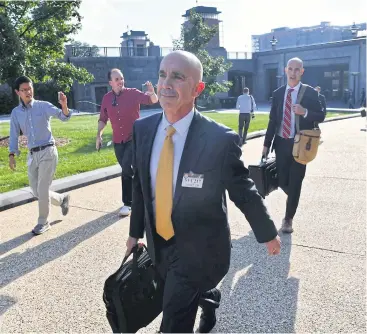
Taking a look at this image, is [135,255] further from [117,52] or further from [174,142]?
[117,52]

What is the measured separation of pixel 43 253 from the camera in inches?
187

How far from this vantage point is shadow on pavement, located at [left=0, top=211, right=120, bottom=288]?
4.30 m

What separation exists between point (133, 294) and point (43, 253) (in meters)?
2.58

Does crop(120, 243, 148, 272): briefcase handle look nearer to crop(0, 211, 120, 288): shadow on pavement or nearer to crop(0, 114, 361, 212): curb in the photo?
crop(0, 211, 120, 288): shadow on pavement

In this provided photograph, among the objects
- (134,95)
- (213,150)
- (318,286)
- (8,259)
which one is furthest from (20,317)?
(134,95)

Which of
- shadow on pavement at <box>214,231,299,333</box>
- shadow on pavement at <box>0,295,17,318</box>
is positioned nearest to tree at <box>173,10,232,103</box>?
shadow on pavement at <box>214,231,299,333</box>

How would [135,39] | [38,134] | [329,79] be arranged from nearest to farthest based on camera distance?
[38,134] < [329,79] < [135,39]

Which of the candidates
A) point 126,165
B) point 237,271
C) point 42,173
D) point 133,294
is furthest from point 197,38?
point 133,294

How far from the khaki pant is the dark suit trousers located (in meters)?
3.33

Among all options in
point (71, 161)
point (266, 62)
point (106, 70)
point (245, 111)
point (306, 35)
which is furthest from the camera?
point (306, 35)

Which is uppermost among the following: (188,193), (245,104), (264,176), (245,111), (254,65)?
(254,65)

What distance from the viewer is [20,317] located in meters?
3.44

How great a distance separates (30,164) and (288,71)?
3.37m

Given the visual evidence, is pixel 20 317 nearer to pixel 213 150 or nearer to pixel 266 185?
pixel 213 150
